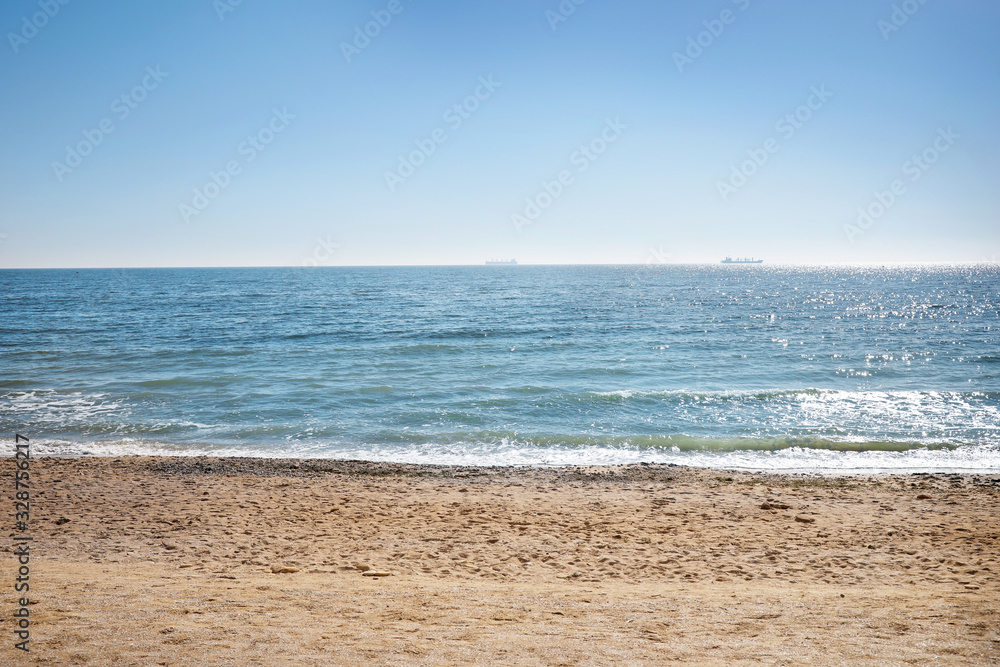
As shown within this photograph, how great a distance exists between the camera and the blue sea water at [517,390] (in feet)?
50.0

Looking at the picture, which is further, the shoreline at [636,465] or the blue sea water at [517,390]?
the blue sea water at [517,390]

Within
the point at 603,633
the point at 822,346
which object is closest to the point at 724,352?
the point at 822,346

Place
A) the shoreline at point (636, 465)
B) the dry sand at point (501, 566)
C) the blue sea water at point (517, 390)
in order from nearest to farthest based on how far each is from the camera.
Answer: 1. the dry sand at point (501, 566)
2. the shoreline at point (636, 465)
3. the blue sea water at point (517, 390)

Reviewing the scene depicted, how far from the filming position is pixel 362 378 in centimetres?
2331

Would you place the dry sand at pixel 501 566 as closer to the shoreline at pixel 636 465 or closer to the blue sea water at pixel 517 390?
the shoreline at pixel 636 465

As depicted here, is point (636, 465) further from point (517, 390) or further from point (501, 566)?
point (517, 390)

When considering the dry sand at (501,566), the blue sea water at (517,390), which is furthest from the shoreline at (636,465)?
the dry sand at (501,566)

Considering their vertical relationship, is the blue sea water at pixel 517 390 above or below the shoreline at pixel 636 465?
above

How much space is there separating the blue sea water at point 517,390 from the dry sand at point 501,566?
7.80ft

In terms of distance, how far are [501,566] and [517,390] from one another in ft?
43.7

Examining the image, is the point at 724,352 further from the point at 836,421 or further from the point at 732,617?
the point at 732,617

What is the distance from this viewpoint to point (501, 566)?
7801 millimetres

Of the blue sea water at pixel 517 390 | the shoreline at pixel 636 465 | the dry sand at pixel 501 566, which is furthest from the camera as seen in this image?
the blue sea water at pixel 517 390

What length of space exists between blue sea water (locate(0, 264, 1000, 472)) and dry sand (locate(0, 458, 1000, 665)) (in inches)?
93.6
